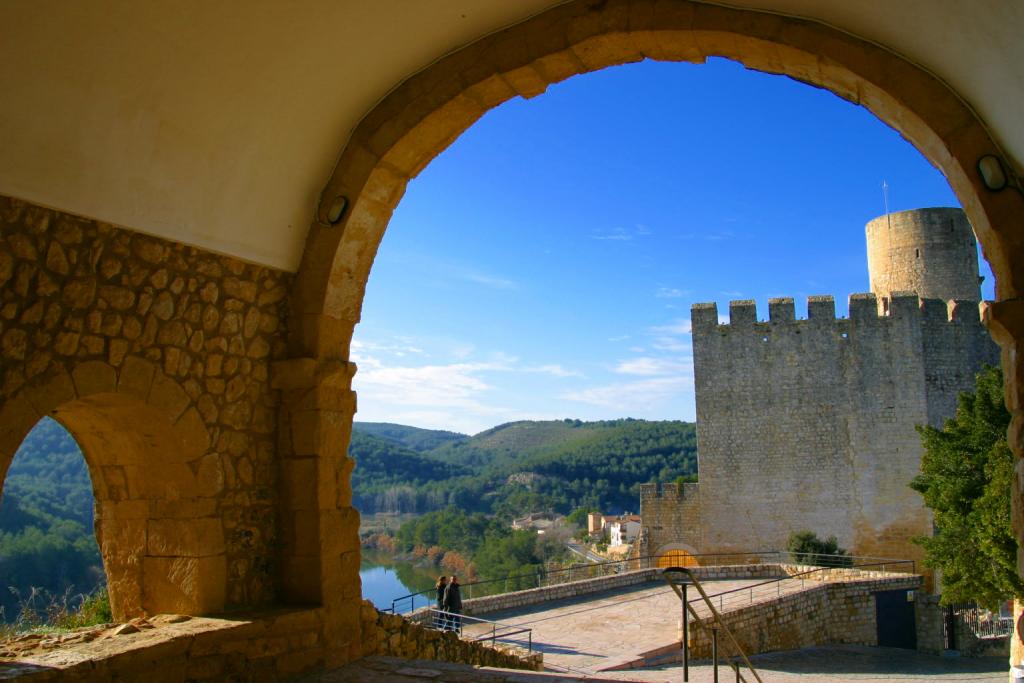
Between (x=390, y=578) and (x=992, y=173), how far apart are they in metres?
33.7

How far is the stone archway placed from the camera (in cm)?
349

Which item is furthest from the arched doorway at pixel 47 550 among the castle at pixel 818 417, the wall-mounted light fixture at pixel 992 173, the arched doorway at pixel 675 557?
the castle at pixel 818 417

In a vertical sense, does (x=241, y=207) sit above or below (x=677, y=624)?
above

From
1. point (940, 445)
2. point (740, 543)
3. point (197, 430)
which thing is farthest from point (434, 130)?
point (740, 543)

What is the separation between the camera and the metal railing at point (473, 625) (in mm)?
10172

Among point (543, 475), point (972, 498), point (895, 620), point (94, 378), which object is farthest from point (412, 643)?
point (543, 475)

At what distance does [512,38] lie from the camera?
14.4 feet

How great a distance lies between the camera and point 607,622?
1270cm

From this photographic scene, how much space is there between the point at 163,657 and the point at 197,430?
43.1 inches

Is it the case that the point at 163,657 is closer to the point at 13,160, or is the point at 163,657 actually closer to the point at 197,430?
the point at 197,430

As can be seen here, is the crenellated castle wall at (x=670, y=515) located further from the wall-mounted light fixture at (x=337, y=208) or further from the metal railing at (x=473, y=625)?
the wall-mounted light fixture at (x=337, y=208)

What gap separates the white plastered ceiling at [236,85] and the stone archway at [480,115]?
0.09m

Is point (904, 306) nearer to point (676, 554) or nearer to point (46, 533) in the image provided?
point (676, 554)

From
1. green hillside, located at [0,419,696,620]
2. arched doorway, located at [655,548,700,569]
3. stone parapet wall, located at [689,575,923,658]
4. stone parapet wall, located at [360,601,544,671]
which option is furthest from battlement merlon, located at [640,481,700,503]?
stone parapet wall, located at [360,601,544,671]
